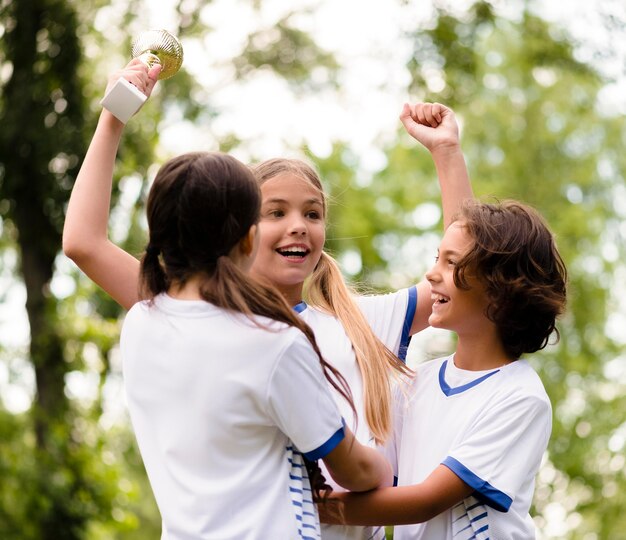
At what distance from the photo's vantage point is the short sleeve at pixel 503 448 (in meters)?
2.83

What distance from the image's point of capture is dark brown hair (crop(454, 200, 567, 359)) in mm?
3062

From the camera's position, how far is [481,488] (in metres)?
2.83

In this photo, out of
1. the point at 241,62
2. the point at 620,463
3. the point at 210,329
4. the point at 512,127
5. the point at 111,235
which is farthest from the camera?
the point at 512,127

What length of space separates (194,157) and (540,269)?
117 centimetres

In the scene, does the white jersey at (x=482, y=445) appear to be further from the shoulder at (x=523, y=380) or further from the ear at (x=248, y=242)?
the ear at (x=248, y=242)

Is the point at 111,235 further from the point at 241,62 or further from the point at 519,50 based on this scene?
the point at 519,50

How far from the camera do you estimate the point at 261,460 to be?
232cm

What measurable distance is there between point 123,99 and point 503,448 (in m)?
1.31

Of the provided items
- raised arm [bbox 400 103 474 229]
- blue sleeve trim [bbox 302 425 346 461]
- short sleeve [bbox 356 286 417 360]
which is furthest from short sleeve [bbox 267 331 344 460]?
raised arm [bbox 400 103 474 229]

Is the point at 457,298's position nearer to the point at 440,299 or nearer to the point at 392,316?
the point at 440,299

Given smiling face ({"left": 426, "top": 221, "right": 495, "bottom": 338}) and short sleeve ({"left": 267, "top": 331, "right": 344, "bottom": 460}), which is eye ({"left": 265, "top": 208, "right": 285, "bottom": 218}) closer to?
smiling face ({"left": 426, "top": 221, "right": 495, "bottom": 338})

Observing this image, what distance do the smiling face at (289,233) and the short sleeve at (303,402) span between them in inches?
32.4

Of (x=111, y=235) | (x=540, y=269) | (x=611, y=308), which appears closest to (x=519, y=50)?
(x=611, y=308)

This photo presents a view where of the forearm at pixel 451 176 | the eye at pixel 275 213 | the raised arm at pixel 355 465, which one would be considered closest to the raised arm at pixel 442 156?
the forearm at pixel 451 176
